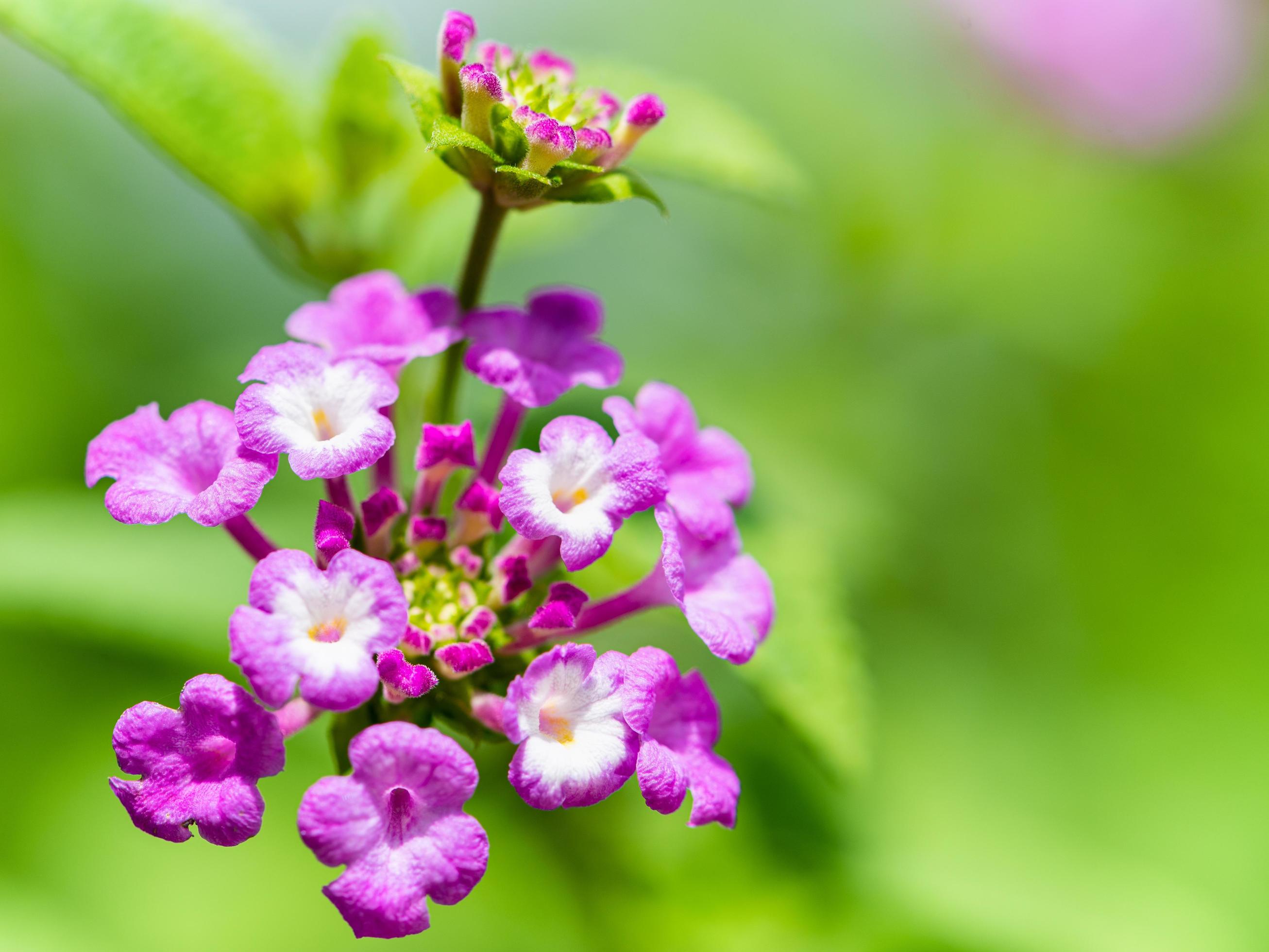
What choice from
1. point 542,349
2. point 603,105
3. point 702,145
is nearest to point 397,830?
point 542,349

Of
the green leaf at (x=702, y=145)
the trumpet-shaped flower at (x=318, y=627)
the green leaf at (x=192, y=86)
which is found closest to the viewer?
the trumpet-shaped flower at (x=318, y=627)

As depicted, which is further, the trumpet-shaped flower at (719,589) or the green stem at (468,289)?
the green stem at (468,289)

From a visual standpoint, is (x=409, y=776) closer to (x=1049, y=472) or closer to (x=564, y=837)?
(x=564, y=837)

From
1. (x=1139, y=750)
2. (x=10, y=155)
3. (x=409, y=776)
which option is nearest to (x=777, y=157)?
(x=409, y=776)

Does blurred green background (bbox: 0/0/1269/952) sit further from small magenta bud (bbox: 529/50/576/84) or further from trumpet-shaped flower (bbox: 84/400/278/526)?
trumpet-shaped flower (bbox: 84/400/278/526)

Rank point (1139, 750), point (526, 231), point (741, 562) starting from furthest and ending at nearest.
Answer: point (1139, 750)
point (526, 231)
point (741, 562)

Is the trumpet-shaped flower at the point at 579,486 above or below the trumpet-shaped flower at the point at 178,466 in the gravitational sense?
above

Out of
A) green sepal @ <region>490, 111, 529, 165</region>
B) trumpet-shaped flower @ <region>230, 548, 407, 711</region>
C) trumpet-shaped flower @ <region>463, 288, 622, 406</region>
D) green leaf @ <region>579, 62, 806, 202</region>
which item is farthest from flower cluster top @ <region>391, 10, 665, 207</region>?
trumpet-shaped flower @ <region>230, 548, 407, 711</region>

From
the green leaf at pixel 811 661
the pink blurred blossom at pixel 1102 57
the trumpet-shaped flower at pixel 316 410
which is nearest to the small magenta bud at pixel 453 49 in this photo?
the trumpet-shaped flower at pixel 316 410

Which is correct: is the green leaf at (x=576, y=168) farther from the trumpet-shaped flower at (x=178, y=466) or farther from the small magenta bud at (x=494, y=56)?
the trumpet-shaped flower at (x=178, y=466)
